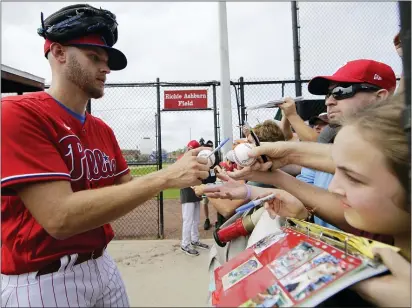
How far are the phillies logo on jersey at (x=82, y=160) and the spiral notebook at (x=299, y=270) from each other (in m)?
0.87

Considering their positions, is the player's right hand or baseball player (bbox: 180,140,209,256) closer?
the player's right hand

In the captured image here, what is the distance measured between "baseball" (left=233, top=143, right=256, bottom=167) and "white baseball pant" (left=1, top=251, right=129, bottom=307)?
90 centimetres

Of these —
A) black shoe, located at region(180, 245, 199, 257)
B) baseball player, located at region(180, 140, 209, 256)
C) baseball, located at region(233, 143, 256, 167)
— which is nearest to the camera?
baseball, located at region(233, 143, 256, 167)

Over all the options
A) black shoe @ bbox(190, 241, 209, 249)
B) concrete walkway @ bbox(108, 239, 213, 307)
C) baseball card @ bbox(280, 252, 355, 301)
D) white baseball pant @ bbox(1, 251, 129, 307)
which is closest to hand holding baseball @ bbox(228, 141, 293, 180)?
baseball card @ bbox(280, 252, 355, 301)

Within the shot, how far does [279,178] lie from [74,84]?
1.15 metres

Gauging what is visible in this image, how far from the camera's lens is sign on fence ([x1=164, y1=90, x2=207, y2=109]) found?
17.3ft

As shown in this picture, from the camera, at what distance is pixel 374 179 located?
2.36ft

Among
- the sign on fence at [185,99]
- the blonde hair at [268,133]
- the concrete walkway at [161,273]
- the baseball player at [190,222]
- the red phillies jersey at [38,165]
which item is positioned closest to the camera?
the red phillies jersey at [38,165]

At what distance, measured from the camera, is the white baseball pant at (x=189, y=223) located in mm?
4863

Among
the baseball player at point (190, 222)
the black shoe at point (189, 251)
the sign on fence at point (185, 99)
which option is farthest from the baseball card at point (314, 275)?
the sign on fence at point (185, 99)

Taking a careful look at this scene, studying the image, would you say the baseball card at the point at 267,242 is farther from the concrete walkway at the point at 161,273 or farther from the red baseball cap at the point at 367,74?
the concrete walkway at the point at 161,273

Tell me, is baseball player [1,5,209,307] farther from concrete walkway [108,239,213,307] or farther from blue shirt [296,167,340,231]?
concrete walkway [108,239,213,307]

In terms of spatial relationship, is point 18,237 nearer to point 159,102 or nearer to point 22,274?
point 22,274

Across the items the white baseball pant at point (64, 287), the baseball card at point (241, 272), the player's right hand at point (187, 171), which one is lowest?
the white baseball pant at point (64, 287)
